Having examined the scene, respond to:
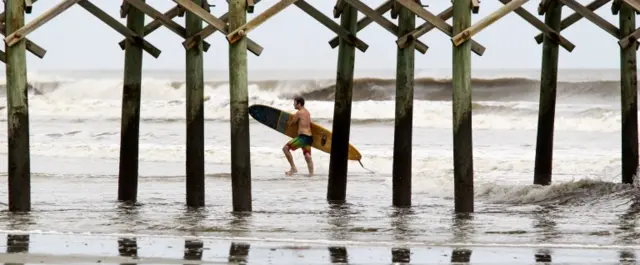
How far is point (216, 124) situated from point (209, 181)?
16.0 metres

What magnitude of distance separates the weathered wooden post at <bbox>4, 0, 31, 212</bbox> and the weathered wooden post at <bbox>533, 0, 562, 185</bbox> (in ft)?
18.6

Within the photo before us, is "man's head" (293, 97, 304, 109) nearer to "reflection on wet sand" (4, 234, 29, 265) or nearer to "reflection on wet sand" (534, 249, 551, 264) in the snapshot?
"reflection on wet sand" (4, 234, 29, 265)

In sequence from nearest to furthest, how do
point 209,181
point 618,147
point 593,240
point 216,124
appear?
1. point 593,240
2. point 209,181
3. point 618,147
4. point 216,124

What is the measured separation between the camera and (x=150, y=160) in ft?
75.3

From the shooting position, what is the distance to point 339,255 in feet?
30.6

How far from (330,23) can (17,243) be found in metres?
4.48

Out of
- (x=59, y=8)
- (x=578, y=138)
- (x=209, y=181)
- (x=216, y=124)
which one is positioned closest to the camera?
(x=59, y=8)

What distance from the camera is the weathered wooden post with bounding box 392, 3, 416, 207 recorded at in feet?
41.1

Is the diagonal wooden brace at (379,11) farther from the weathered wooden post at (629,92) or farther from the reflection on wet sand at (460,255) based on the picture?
the reflection on wet sand at (460,255)

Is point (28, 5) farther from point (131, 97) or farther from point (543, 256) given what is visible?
point (543, 256)

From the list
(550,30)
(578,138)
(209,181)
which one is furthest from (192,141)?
(578,138)

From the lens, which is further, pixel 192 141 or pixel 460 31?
pixel 192 141

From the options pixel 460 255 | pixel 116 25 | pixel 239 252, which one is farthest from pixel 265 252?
pixel 116 25

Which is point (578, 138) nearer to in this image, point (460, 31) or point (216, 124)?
point (216, 124)
